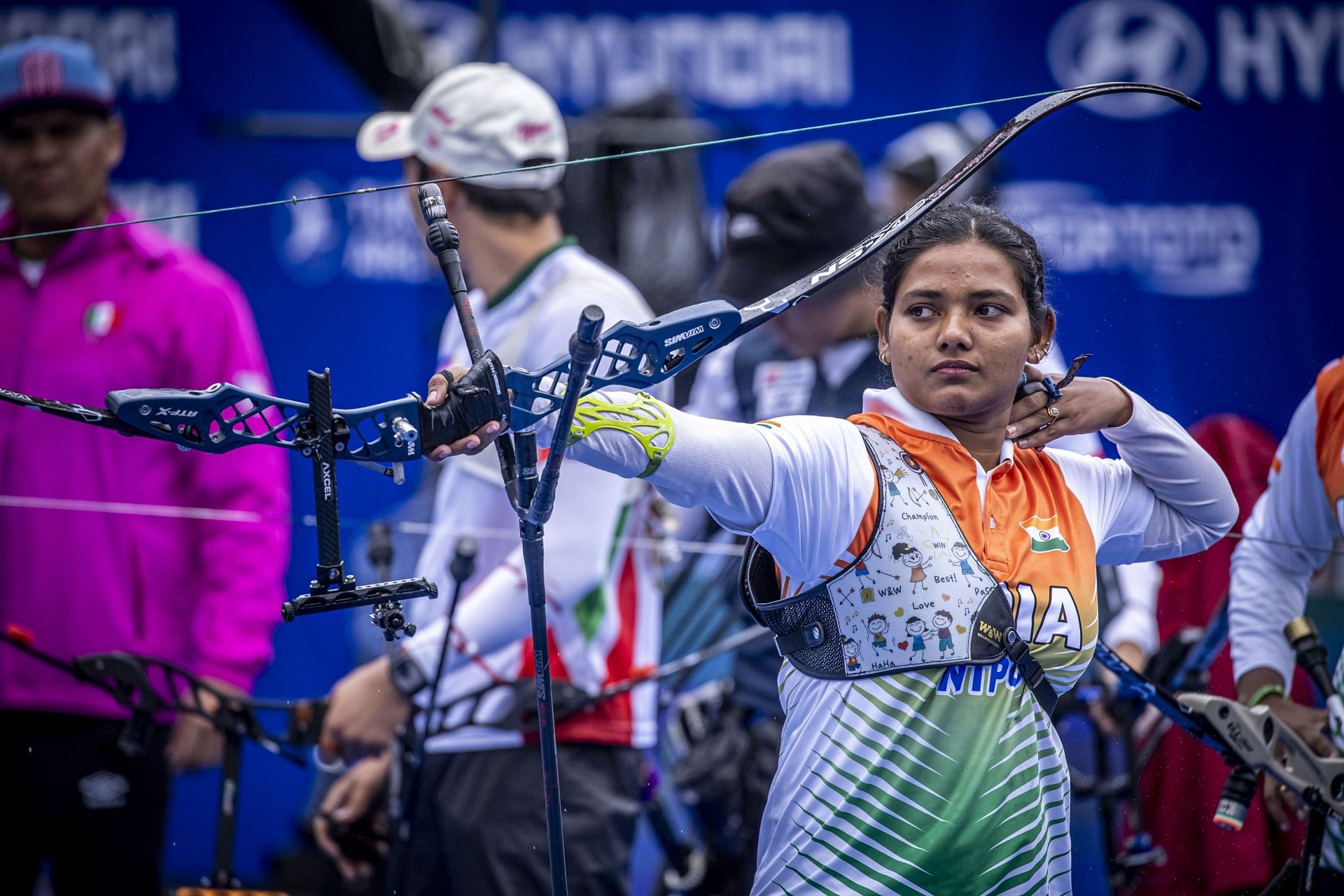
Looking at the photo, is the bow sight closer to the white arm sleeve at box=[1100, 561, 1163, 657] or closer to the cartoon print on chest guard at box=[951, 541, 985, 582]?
the cartoon print on chest guard at box=[951, 541, 985, 582]

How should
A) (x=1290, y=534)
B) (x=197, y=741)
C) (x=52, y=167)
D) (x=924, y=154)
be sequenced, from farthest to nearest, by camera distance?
1. (x=924, y=154)
2. (x=52, y=167)
3. (x=197, y=741)
4. (x=1290, y=534)

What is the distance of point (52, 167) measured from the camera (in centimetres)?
365

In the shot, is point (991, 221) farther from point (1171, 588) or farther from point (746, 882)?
point (746, 882)

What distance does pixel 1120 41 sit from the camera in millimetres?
4246

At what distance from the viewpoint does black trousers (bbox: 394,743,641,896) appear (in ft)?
8.96

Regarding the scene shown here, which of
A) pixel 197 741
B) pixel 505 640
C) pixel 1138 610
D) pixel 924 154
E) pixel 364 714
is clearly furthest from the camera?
pixel 924 154

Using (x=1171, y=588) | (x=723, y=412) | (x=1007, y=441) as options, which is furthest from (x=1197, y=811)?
(x=723, y=412)

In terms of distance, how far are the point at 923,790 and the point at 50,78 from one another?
3071mm

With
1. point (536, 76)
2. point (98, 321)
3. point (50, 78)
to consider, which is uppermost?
point (536, 76)

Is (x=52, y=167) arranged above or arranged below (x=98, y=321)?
above

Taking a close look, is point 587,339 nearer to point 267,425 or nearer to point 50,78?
point 267,425

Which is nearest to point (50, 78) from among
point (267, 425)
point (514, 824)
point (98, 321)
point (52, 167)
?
point (52, 167)

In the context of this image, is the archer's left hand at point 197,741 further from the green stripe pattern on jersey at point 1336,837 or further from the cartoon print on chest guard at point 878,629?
the green stripe pattern on jersey at point 1336,837

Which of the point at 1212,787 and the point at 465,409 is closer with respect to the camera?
the point at 465,409
